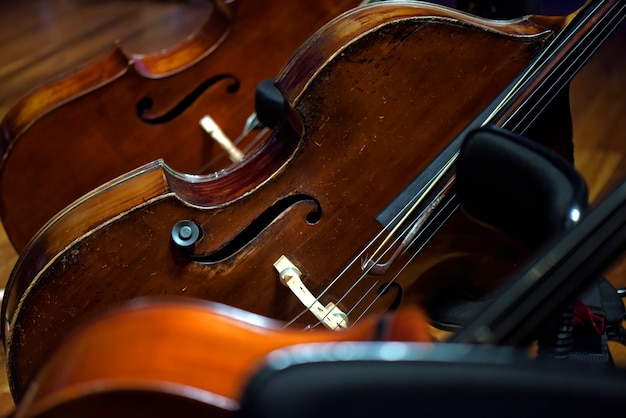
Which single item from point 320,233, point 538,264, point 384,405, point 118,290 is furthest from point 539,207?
point 118,290

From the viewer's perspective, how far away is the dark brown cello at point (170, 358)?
1.64 ft

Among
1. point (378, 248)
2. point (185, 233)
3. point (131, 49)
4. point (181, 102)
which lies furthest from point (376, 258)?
point (131, 49)

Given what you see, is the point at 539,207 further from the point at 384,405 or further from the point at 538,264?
the point at 384,405

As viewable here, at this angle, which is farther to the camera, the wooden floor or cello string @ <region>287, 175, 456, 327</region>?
the wooden floor

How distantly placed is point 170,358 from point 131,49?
2.49 meters

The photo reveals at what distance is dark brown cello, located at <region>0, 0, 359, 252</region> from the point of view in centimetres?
141

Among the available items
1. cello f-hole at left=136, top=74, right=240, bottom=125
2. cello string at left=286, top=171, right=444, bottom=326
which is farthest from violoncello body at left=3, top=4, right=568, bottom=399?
cello f-hole at left=136, top=74, right=240, bottom=125

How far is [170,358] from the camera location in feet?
1.67

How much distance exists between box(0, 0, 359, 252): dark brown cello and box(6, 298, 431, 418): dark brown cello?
3.19 ft

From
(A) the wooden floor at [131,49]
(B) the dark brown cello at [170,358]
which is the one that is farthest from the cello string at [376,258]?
(A) the wooden floor at [131,49]

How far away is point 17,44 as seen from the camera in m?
2.84

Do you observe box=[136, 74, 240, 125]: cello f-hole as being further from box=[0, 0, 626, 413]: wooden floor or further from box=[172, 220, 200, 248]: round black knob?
box=[172, 220, 200, 248]: round black knob

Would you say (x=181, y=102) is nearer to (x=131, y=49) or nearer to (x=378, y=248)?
(x=378, y=248)

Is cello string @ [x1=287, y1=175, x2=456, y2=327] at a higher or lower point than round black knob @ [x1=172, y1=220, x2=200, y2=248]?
lower
